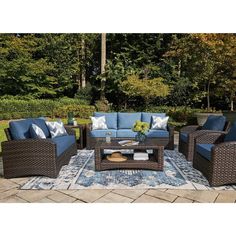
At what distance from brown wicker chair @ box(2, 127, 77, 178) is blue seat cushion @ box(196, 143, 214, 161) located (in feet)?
7.01

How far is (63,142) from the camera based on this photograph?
4047 millimetres

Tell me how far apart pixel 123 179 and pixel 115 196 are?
1.97 ft

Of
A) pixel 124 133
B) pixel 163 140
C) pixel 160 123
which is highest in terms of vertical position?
pixel 160 123

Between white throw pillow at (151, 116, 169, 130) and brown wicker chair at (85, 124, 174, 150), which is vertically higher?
white throw pillow at (151, 116, 169, 130)

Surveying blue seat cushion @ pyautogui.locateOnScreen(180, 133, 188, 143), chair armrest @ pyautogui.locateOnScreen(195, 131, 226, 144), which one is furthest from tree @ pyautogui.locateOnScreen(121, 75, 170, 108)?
chair armrest @ pyautogui.locateOnScreen(195, 131, 226, 144)

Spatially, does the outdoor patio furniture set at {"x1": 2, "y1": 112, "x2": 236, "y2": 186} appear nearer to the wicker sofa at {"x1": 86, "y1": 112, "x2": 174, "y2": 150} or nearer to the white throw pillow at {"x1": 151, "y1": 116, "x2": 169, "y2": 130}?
the wicker sofa at {"x1": 86, "y1": 112, "x2": 174, "y2": 150}

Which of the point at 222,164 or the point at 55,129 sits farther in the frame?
the point at 55,129

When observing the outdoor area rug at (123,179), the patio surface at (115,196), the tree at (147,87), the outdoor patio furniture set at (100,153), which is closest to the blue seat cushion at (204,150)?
the outdoor patio furniture set at (100,153)

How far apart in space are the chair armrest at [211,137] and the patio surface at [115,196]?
3.49 feet

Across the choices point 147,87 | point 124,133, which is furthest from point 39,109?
point 124,133

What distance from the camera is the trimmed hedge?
1109cm

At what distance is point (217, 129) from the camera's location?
4371 millimetres

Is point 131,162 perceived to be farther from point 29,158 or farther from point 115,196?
point 29,158
